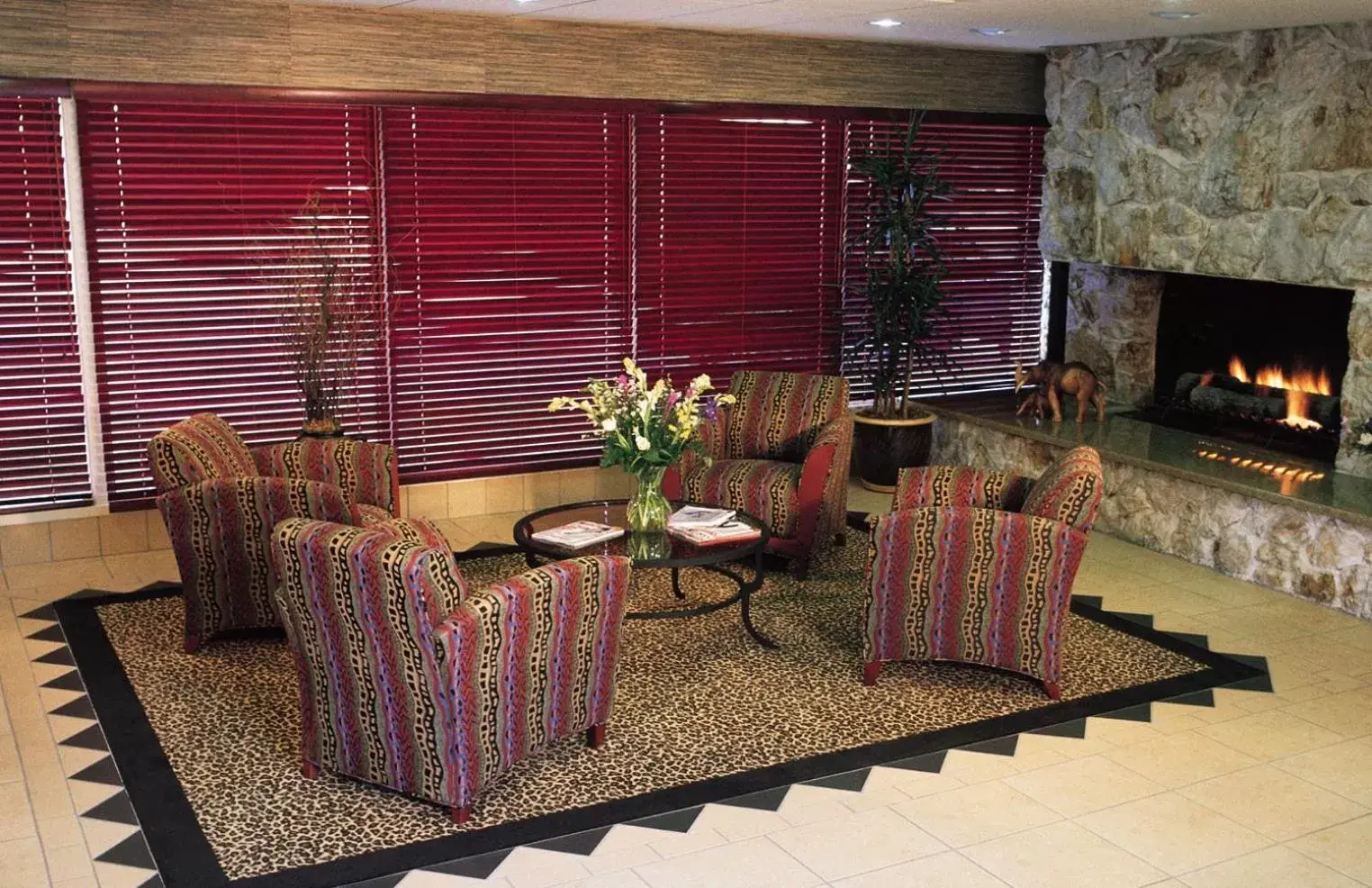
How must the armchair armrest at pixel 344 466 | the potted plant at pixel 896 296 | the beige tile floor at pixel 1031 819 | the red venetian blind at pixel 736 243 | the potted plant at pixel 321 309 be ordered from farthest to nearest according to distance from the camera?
the potted plant at pixel 896 296
the red venetian blind at pixel 736 243
the potted plant at pixel 321 309
the armchair armrest at pixel 344 466
the beige tile floor at pixel 1031 819

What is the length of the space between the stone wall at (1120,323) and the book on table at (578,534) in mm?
4460

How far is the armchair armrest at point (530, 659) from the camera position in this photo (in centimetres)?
436

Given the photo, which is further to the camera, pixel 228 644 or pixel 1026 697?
pixel 228 644

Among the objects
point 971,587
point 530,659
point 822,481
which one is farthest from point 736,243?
point 530,659

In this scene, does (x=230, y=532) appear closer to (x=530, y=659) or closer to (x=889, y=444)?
(x=530, y=659)

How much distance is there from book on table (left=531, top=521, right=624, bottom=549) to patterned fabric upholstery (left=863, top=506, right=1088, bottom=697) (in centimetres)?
106

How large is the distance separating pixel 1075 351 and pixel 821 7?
143 inches

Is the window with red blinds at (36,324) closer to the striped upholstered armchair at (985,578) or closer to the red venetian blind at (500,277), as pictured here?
the red venetian blind at (500,277)

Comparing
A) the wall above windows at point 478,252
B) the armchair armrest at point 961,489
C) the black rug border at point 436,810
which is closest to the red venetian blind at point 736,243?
the wall above windows at point 478,252

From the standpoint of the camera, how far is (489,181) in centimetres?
780

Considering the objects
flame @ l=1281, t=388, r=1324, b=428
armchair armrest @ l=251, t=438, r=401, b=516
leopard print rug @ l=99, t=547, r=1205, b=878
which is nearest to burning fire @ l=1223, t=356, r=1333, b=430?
flame @ l=1281, t=388, r=1324, b=428

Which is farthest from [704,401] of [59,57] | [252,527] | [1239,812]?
[1239,812]

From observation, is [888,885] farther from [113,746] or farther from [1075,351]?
[1075,351]

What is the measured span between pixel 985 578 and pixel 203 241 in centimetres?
422
